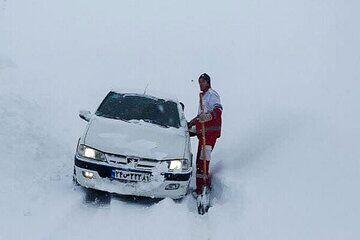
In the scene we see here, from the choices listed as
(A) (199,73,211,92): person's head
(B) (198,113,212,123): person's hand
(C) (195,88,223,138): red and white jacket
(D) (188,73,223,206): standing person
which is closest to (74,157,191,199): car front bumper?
(D) (188,73,223,206): standing person

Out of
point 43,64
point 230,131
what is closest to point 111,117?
point 230,131

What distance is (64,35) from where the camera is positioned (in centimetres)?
2309

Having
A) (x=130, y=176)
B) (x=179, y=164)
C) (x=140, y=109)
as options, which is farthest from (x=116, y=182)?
(x=140, y=109)

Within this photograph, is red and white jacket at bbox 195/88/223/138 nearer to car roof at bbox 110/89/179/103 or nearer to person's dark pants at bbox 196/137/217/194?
person's dark pants at bbox 196/137/217/194

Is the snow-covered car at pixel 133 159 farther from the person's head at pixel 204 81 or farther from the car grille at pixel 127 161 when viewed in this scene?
the person's head at pixel 204 81

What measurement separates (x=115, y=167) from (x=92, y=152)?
424 millimetres

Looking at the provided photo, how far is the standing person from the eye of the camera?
8.16 metres

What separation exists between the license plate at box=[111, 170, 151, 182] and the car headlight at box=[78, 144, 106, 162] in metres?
0.27

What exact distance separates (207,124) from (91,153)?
2.41m

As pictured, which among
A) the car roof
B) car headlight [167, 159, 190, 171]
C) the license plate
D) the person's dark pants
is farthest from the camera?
the car roof

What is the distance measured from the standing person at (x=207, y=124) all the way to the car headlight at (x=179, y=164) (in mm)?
1034

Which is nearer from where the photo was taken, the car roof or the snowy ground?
the snowy ground

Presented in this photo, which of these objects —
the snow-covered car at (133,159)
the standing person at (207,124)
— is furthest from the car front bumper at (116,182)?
the standing person at (207,124)

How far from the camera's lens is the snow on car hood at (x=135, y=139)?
6801 mm
